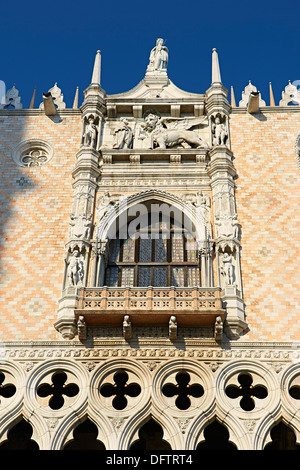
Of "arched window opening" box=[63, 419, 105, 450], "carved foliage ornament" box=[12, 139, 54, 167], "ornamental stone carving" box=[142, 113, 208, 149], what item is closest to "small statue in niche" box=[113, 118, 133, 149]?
"ornamental stone carving" box=[142, 113, 208, 149]

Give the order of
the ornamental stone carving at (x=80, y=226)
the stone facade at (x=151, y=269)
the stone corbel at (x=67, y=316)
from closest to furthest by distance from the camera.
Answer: the stone facade at (x=151, y=269), the stone corbel at (x=67, y=316), the ornamental stone carving at (x=80, y=226)

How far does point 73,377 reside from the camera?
15000mm

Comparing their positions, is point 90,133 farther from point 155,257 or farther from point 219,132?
point 155,257

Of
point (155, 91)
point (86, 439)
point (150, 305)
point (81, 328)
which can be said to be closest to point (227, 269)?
point (150, 305)

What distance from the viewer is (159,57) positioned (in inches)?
898

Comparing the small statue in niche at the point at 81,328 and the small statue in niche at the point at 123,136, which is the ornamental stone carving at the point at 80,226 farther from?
the small statue in niche at the point at 123,136

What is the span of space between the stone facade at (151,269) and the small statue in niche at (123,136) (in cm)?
6

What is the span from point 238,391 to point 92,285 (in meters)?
4.82

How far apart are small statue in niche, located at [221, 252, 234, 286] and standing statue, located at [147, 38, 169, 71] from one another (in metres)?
9.10

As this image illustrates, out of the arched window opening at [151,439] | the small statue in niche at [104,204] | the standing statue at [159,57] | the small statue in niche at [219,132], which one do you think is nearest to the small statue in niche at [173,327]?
the arched window opening at [151,439]

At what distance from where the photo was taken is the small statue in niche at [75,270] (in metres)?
16.3

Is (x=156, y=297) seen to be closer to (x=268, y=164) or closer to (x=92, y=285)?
(x=92, y=285)
